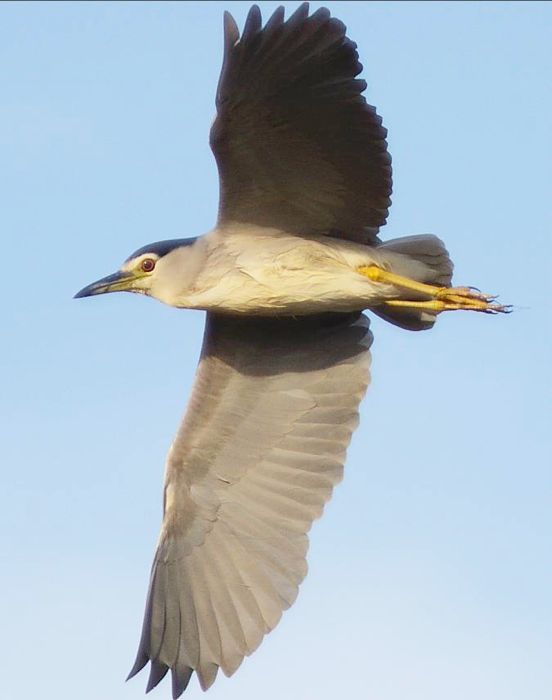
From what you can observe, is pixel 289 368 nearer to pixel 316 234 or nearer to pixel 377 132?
pixel 316 234

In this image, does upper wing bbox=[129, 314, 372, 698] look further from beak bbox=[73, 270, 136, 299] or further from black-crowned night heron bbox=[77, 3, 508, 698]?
beak bbox=[73, 270, 136, 299]

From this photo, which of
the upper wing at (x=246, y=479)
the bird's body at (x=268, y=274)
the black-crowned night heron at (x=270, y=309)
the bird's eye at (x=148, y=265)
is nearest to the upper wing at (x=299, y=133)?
the black-crowned night heron at (x=270, y=309)

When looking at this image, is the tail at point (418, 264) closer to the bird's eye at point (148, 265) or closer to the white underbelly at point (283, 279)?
the white underbelly at point (283, 279)

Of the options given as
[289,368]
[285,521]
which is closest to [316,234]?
[289,368]

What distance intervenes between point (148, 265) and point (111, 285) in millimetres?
317

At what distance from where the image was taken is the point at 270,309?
962 centimetres

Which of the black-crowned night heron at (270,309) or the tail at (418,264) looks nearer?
the black-crowned night heron at (270,309)

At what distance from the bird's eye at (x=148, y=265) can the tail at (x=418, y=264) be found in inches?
56.0

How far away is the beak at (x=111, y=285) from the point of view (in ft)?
32.8

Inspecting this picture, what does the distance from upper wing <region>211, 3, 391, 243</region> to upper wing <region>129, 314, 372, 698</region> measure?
3.24 feet

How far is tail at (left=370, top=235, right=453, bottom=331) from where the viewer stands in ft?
32.4

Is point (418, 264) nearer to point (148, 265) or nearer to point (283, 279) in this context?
point (283, 279)

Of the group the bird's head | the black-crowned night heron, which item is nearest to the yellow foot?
A: the black-crowned night heron

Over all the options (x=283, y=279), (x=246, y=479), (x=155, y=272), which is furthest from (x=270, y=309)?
(x=246, y=479)
